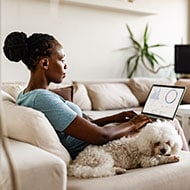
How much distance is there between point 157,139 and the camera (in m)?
1.85

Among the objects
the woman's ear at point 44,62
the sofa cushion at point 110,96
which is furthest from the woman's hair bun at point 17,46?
the sofa cushion at point 110,96

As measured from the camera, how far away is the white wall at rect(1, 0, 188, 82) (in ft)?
13.2

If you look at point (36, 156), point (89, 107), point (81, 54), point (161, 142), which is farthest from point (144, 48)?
point (36, 156)

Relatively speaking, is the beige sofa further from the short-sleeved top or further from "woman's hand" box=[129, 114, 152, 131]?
"woman's hand" box=[129, 114, 152, 131]

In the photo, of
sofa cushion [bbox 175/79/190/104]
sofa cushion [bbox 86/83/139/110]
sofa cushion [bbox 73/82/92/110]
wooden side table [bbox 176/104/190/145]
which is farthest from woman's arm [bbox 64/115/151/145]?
sofa cushion [bbox 175/79/190/104]

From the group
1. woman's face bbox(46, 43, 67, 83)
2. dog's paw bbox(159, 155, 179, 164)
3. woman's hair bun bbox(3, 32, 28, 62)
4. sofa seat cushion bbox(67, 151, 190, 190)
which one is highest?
woman's hair bun bbox(3, 32, 28, 62)

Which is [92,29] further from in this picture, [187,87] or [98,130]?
[98,130]

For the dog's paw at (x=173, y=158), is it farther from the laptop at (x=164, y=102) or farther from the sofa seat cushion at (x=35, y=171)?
the sofa seat cushion at (x=35, y=171)

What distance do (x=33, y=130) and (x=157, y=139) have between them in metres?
0.61

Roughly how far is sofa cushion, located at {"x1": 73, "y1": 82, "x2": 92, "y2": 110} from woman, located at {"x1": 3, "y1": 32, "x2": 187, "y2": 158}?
1868 millimetres

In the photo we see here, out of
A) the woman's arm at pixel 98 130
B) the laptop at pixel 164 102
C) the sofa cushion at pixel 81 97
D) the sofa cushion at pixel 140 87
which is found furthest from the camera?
the sofa cushion at pixel 140 87

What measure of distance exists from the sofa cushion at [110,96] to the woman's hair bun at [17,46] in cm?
213

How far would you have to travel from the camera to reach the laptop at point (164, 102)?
216 cm

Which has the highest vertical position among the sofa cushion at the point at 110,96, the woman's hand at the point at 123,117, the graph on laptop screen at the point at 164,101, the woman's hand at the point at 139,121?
the graph on laptop screen at the point at 164,101
